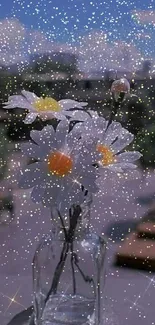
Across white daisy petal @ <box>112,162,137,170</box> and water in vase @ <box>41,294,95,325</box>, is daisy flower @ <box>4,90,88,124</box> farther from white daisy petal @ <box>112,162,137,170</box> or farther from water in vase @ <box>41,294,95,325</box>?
water in vase @ <box>41,294,95,325</box>

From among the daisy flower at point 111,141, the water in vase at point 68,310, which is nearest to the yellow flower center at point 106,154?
the daisy flower at point 111,141

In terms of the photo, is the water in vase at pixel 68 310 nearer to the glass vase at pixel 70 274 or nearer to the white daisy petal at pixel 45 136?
the glass vase at pixel 70 274

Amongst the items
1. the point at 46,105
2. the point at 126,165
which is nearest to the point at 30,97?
the point at 46,105

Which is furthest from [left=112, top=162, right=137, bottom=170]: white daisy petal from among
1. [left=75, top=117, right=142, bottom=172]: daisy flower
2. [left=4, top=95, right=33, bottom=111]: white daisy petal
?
[left=4, top=95, right=33, bottom=111]: white daisy petal

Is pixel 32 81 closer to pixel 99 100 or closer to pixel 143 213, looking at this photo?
pixel 99 100

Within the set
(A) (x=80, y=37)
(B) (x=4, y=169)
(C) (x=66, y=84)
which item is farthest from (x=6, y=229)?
(A) (x=80, y=37)

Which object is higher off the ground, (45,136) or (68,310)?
(45,136)

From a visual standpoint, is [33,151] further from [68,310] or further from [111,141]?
[68,310]
